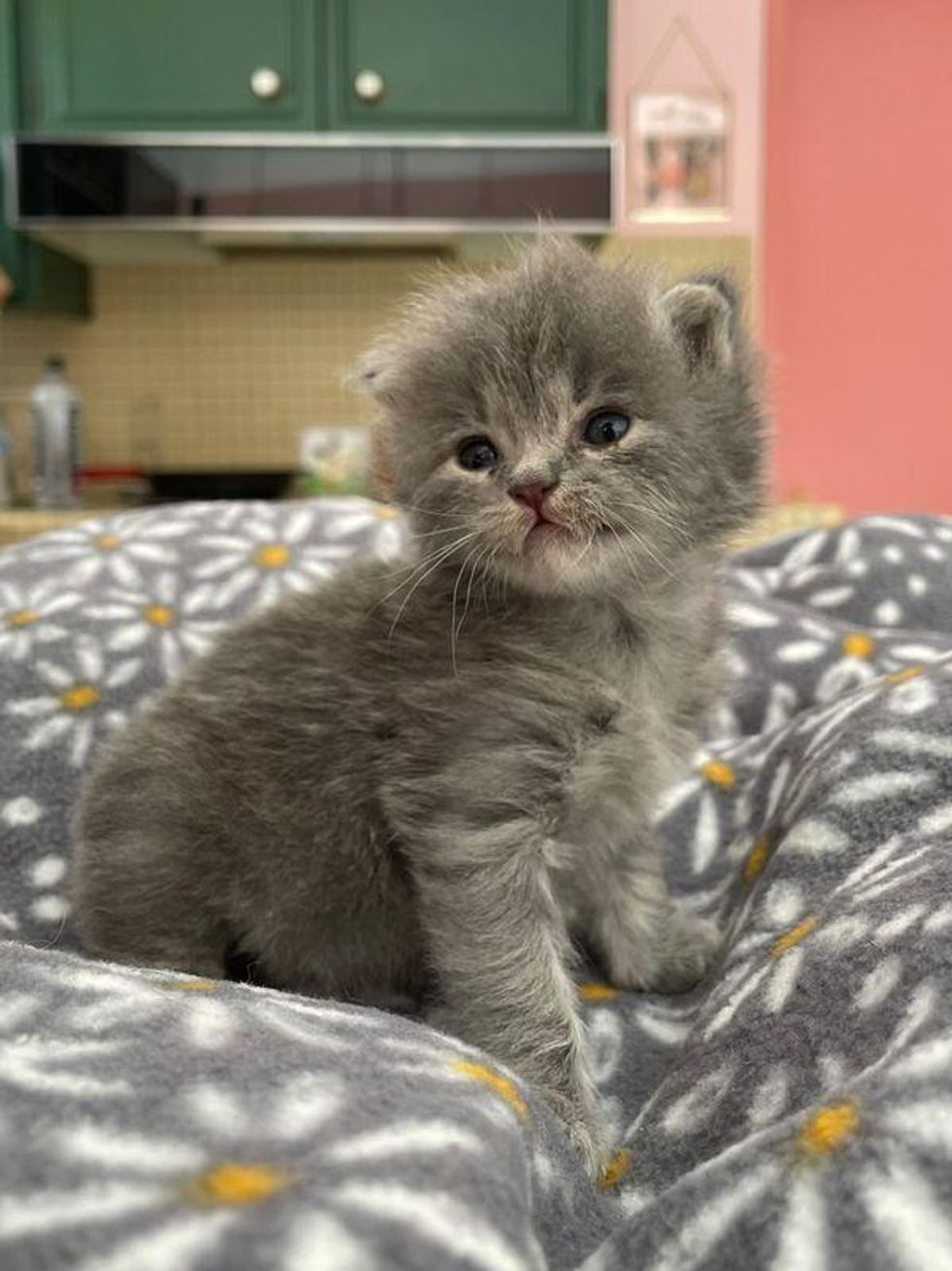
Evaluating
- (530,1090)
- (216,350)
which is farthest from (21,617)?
(216,350)

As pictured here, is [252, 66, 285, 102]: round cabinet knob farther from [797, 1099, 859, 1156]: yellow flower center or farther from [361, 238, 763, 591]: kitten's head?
[797, 1099, 859, 1156]: yellow flower center

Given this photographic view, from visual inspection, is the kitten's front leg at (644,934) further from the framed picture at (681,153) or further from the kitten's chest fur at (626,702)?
the framed picture at (681,153)

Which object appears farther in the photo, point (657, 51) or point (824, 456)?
point (824, 456)

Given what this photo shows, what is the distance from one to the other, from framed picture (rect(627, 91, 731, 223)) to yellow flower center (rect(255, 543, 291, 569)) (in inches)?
84.6

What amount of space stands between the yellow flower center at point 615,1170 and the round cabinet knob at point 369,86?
256cm

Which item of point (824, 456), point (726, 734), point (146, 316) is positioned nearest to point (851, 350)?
point (824, 456)

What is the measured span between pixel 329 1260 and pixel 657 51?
3.34m

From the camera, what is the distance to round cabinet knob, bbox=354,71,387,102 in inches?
110

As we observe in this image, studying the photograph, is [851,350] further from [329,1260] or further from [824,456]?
[329,1260]

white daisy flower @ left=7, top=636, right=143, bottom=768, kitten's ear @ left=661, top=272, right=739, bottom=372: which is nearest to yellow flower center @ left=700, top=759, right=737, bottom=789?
kitten's ear @ left=661, top=272, right=739, bottom=372

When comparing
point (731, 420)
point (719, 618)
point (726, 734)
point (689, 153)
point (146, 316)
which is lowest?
point (726, 734)

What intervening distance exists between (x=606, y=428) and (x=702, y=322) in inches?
4.7

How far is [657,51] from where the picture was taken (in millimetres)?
3254

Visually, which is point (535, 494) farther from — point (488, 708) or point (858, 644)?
point (858, 644)
